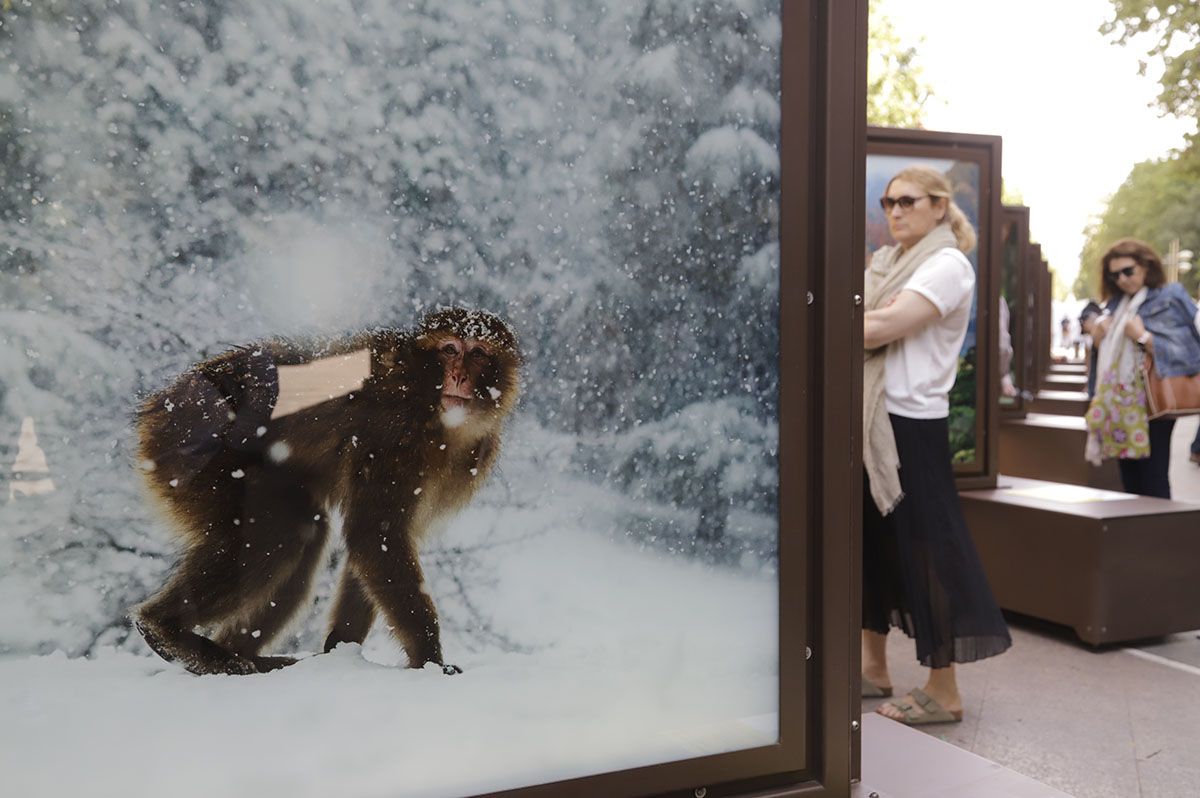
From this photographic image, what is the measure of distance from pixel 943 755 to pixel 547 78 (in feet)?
6.10

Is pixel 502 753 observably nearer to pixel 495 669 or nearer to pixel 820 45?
pixel 495 669

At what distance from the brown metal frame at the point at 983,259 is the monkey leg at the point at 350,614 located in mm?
4725

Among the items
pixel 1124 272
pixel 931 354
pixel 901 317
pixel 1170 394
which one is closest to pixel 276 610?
pixel 901 317

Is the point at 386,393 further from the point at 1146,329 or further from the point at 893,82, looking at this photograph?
the point at 893,82

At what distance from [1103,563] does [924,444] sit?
5.85ft

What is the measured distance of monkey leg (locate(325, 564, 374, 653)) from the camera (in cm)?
169

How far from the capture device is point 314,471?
1.68 m

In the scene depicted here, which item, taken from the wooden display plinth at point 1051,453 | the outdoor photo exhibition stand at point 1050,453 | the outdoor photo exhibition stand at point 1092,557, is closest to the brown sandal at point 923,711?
the outdoor photo exhibition stand at point 1092,557

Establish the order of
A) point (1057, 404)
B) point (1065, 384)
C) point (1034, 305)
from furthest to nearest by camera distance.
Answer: point (1065, 384) < point (1034, 305) < point (1057, 404)

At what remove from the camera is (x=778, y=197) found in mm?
1988

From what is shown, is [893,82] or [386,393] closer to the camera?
[386,393]

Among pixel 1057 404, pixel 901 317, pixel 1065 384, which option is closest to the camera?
pixel 901 317

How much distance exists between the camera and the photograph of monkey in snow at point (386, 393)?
4.98ft

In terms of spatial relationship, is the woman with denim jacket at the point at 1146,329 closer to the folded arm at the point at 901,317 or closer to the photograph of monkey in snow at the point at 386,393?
the folded arm at the point at 901,317
